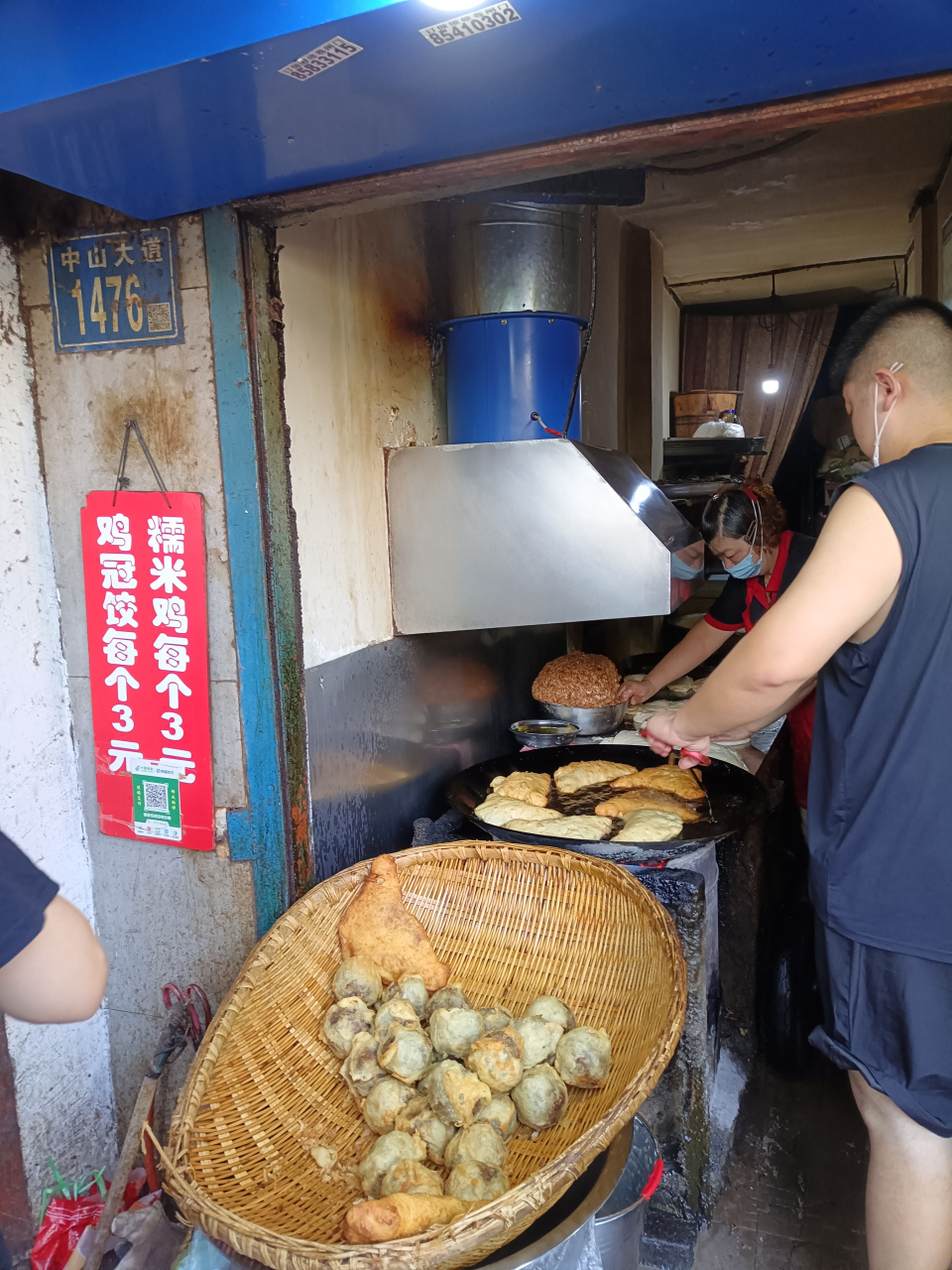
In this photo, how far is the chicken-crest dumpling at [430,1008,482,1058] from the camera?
5.93 feet

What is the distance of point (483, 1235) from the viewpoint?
49.8 inches

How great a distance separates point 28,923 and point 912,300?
239cm

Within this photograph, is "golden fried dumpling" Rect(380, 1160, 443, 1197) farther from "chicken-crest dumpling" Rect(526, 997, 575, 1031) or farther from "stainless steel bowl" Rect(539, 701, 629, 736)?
"stainless steel bowl" Rect(539, 701, 629, 736)

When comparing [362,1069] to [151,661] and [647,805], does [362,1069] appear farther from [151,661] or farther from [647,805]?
[647,805]

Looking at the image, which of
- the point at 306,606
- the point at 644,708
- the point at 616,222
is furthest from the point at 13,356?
the point at 616,222

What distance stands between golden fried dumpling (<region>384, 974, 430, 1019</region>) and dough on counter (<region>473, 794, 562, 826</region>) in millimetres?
697

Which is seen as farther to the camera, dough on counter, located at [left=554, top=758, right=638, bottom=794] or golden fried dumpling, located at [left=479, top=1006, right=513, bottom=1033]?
dough on counter, located at [left=554, top=758, right=638, bottom=794]

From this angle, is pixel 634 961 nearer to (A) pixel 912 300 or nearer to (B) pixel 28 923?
(B) pixel 28 923

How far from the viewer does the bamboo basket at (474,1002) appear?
4.38ft

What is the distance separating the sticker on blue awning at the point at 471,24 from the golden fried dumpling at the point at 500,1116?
6.50 feet

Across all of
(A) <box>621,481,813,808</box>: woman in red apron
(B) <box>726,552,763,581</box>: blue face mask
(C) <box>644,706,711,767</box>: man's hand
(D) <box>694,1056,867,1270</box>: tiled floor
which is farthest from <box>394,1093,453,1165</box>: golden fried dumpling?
(B) <box>726,552,763,581</box>: blue face mask

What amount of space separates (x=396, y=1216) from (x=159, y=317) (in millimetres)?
2139

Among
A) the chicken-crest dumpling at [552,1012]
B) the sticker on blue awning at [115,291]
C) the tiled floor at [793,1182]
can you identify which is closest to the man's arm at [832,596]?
the chicken-crest dumpling at [552,1012]

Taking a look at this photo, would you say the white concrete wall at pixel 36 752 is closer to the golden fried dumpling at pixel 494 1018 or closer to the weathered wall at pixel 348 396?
the weathered wall at pixel 348 396
